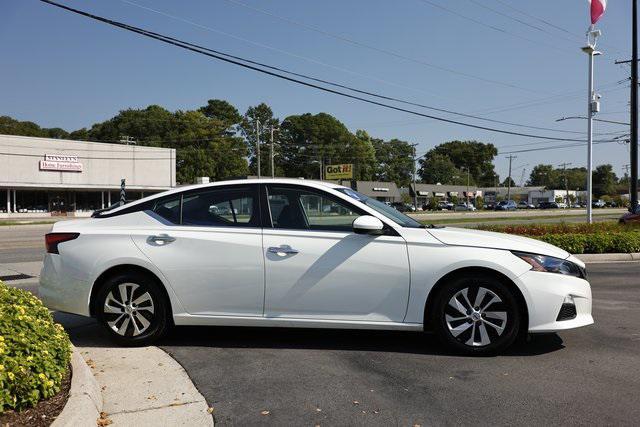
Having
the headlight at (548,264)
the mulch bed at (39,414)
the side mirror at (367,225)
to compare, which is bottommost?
the mulch bed at (39,414)

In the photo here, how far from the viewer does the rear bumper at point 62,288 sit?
5281 millimetres

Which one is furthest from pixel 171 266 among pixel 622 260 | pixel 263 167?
pixel 263 167

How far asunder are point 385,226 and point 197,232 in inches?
69.3

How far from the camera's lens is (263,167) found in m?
108

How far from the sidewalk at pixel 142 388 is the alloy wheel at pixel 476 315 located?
2251 millimetres

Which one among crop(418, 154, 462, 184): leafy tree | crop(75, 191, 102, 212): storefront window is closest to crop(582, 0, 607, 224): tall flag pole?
crop(75, 191, 102, 212): storefront window

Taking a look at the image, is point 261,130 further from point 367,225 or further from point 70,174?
point 367,225

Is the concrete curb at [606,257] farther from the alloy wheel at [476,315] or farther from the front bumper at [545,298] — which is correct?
the alloy wheel at [476,315]

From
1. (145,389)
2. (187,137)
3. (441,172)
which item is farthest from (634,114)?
(441,172)

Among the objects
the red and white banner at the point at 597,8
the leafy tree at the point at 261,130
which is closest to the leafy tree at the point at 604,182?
the leafy tree at the point at 261,130

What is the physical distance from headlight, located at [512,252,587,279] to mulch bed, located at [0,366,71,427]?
373cm

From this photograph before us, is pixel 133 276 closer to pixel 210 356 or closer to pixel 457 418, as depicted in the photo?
pixel 210 356

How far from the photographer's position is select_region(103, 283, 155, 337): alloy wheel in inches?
206

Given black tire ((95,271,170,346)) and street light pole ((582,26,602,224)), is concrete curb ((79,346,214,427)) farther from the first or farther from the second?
street light pole ((582,26,602,224))
